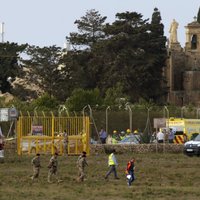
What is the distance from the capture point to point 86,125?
4481 centimetres

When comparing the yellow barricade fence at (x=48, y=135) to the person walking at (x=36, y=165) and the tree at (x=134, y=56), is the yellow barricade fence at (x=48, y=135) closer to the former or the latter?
the person walking at (x=36, y=165)

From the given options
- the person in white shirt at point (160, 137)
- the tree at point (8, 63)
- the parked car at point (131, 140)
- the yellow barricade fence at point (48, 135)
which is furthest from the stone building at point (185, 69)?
the yellow barricade fence at point (48, 135)

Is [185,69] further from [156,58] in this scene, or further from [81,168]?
[81,168]

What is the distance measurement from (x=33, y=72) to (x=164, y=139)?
184 feet

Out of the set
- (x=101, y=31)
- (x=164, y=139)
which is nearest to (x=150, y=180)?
(x=164, y=139)

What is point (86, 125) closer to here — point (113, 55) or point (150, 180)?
point (150, 180)

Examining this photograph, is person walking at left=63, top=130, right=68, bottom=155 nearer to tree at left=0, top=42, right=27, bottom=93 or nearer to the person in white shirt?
the person in white shirt

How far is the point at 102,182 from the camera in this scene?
30266mm

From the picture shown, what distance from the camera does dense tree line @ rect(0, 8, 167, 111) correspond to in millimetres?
96625

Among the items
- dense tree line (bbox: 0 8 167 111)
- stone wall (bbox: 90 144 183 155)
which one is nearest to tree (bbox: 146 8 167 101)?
dense tree line (bbox: 0 8 167 111)

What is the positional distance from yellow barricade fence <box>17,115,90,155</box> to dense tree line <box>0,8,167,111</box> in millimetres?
45670

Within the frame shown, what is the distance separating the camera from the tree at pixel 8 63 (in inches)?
4240

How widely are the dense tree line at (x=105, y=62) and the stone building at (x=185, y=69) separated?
53.6 ft

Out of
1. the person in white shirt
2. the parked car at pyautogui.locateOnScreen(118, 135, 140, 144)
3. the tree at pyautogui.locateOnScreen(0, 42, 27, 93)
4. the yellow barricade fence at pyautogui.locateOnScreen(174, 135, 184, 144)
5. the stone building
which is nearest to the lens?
the person in white shirt
